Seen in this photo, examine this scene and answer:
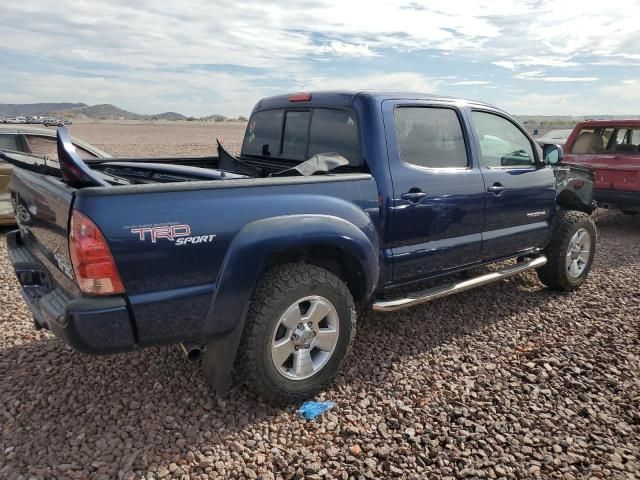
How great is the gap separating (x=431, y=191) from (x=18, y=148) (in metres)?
5.66

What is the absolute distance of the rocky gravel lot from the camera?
2.67 m

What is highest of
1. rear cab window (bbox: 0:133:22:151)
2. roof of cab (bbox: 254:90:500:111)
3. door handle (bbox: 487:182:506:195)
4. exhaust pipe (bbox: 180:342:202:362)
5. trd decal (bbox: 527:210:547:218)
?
roof of cab (bbox: 254:90:500:111)

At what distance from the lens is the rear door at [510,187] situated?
169 inches

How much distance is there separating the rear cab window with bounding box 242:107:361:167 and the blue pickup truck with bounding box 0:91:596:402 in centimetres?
1

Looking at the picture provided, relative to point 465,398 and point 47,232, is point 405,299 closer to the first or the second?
point 465,398

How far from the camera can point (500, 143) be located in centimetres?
455

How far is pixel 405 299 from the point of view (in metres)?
3.73

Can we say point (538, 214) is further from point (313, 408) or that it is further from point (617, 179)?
point (617, 179)

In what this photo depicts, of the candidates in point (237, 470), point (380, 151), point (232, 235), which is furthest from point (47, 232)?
point (380, 151)

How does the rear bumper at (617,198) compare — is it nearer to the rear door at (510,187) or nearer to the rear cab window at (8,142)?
the rear door at (510,187)

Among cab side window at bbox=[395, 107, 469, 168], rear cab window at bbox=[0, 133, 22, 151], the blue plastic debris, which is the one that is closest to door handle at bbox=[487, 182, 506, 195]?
cab side window at bbox=[395, 107, 469, 168]

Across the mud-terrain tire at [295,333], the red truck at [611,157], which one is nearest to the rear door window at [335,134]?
the mud-terrain tire at [295,333]

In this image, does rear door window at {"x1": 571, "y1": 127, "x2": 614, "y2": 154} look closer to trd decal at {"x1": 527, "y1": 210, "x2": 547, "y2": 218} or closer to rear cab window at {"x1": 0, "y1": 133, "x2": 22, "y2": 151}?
trd decal at {"x1": 527, "y1": 210, "x2": 547, "y2": 218}

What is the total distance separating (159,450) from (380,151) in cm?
226
